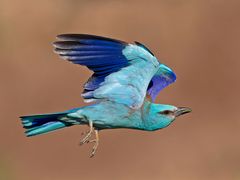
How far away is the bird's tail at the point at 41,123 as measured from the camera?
7590 mm

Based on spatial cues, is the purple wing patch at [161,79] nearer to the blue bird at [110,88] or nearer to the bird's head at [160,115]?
the bird's head at [160,115]

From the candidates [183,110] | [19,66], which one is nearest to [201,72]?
[19,66]

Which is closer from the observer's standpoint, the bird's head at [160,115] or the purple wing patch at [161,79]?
the bird's head at [160,115]

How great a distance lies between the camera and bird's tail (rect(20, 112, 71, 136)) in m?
7.59

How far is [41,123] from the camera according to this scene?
25.2 feet

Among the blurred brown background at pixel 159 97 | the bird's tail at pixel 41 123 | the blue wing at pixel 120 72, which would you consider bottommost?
the bird's tail at pixel 41 123

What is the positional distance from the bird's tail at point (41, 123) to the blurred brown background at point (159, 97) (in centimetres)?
422

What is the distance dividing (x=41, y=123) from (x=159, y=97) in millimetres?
5984

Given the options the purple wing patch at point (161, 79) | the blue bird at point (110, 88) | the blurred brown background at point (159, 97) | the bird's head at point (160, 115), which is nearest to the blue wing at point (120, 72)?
the blue bird at point (110, 88)

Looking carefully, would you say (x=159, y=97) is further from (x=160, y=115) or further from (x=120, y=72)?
(x=120, y=72)

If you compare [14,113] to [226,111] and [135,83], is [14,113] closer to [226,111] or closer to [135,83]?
[226,111]

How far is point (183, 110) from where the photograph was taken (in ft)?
26.1

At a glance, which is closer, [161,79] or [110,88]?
[110,88]

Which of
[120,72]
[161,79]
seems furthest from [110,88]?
[161,79]
